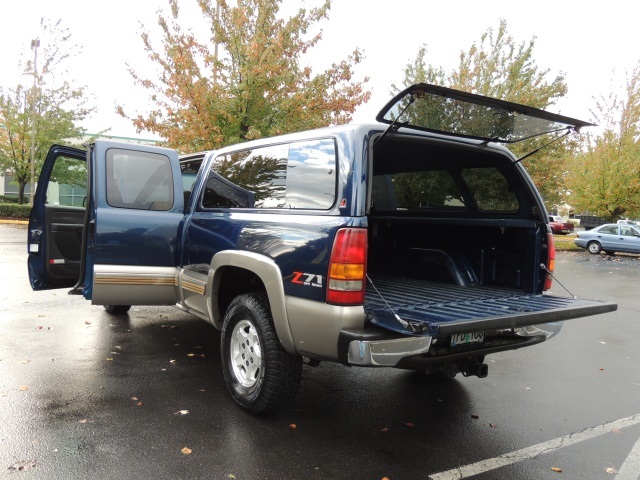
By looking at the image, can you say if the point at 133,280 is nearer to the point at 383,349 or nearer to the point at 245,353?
the point at 245,353

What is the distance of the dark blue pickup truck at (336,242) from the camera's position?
10.8ft

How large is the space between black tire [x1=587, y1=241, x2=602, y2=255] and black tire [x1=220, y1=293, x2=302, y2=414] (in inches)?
908

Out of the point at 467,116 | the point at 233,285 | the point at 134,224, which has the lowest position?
the point at 233,285

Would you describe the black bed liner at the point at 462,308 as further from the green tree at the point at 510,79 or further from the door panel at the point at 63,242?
the green tree at the point at 510,79

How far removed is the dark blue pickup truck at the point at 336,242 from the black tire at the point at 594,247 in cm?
2104

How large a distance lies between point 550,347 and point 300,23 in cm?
1004

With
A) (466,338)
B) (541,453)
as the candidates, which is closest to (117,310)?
(466,338)

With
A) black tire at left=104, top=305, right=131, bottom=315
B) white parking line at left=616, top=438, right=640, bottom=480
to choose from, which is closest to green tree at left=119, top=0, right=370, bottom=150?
black tire at left=104, top=305, right=131, bottom=315

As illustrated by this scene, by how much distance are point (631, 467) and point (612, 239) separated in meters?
22.3

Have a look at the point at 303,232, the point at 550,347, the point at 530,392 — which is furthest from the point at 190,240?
the point at 550,347

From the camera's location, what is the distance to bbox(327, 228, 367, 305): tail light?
3221mm

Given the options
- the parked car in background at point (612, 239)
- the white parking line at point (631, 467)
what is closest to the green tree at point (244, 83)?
the white parking line at point (631, 467)

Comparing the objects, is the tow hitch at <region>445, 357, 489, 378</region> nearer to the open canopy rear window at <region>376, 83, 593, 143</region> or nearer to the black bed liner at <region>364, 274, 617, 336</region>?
the black bed liner at <region>364, 274, 617, 336</region>

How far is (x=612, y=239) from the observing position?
22875 millimetres
